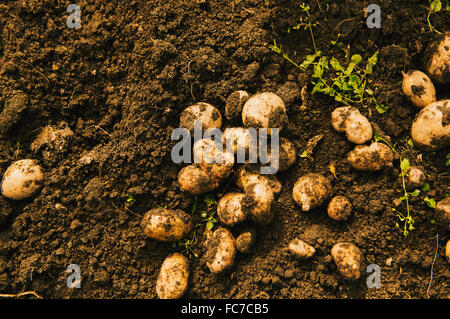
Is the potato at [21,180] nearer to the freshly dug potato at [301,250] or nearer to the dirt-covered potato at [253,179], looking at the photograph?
the dirt-covered potato at [253,179]

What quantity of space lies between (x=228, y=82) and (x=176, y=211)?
48.4 inches

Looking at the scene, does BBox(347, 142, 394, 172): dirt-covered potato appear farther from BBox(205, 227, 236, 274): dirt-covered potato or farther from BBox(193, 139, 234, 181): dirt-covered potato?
BBox(205, 227, 236, 274): dirt-covered potato

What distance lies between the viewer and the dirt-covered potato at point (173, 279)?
104 inches

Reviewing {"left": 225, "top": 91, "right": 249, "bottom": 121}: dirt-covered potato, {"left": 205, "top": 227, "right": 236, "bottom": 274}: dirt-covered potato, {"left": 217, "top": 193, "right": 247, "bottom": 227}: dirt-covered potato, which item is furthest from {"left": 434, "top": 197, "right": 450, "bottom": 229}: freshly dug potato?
{"left": 225, "top": 91, "right": 249, "bottom": 121}: dirt-covered potato

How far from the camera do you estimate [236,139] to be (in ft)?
9.13

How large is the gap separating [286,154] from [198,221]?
38.6 inches

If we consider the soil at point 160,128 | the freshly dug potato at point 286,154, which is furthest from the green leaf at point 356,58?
the freshly dug potato at point 286,154

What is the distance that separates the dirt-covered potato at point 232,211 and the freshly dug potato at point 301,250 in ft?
1.49

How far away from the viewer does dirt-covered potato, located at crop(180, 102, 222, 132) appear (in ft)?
9.27

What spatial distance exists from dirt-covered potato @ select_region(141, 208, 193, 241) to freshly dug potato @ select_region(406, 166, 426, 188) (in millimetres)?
1849

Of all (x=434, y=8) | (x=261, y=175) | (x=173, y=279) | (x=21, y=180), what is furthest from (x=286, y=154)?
(x=21, y=180)

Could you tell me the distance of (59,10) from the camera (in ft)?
10.2

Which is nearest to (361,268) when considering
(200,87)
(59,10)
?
(200,87)

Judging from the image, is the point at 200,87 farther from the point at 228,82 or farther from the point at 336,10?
the point at 336,10
